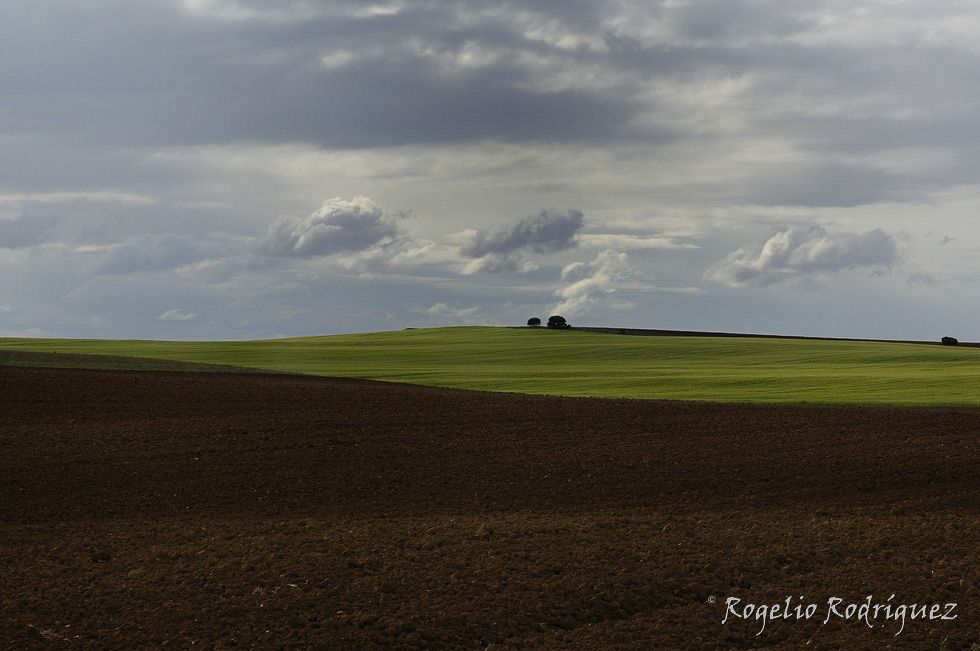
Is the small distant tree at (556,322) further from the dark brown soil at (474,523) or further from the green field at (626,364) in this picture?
the dark brown soil at (474,523)

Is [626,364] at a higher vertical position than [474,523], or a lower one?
higher

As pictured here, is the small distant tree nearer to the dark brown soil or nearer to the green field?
the green field

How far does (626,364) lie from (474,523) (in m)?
39.4

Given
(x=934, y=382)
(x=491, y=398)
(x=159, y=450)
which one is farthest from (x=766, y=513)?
(x=934, y=382)

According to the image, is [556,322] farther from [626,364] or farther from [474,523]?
[474,523]

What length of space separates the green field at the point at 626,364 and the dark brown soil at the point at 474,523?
25.1ft

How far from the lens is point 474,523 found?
1302cm

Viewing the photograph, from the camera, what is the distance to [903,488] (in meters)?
16.5

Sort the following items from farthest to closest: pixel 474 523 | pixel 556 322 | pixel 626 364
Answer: pixel 556 322 < pixel 626 364 < pixel 474 523

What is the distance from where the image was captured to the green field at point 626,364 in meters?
33.0

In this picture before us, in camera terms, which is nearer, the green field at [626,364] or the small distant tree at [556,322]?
the green field at [626,364]

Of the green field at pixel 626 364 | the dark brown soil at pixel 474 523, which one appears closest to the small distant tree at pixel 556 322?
the green field at pixel 626 364

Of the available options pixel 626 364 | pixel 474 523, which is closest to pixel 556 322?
pixel 626 364

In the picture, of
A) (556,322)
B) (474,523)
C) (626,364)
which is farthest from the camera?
(556,322)
